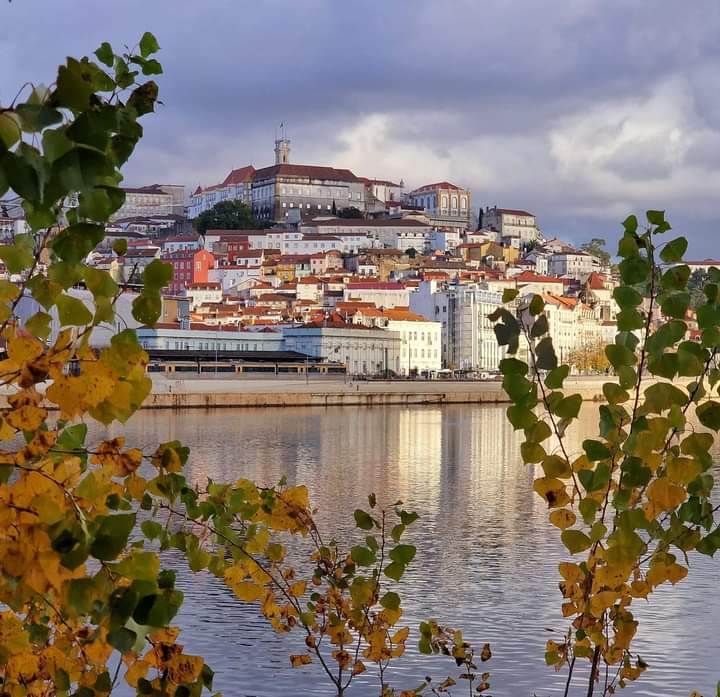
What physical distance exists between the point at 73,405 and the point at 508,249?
316ft

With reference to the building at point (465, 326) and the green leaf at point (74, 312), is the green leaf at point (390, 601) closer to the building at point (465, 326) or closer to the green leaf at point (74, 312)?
the green leaf at point (74, 312)

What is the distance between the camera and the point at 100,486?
4.88 ft

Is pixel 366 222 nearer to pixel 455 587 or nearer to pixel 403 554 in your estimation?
pixel 455 587

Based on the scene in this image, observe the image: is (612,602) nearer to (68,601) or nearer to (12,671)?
(12,671)

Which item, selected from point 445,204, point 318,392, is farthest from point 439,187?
point 318,392

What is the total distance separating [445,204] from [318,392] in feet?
197

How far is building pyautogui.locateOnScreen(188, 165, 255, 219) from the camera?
330 ft

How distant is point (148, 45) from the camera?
192cm

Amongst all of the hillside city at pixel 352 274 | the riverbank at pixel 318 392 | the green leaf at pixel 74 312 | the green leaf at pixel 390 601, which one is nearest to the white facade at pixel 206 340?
the hillside city at pixel 352 274

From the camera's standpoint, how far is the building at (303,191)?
96.1 m

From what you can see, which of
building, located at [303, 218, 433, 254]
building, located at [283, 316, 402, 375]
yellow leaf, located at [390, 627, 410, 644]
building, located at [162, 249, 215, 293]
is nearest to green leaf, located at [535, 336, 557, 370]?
yellow leaf, located at [390, 627, 410, 644]

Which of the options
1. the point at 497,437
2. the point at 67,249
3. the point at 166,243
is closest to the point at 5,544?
the point at 67,249

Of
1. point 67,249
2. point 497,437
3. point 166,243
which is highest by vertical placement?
point 166,243

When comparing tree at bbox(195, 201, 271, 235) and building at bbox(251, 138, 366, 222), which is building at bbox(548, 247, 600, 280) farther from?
tree at bbox(195, 201, 271, 235)
